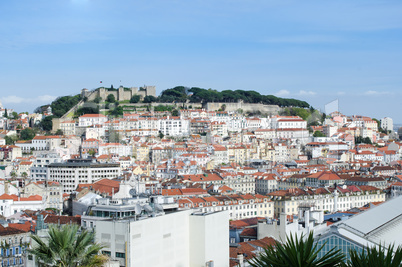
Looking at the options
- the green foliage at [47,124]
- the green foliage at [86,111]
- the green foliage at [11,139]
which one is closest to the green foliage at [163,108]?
the green foliage at [86,111]

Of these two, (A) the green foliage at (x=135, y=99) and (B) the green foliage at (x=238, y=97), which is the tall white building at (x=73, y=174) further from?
(B) the green foliage at (x=238, y=97)

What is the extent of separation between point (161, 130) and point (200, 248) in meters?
63.9

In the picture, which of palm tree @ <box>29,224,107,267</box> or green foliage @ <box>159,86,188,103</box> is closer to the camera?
palm tree @ <box>29,224,107,267</box>

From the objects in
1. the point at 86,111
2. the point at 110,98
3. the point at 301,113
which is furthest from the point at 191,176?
the point at 301,113

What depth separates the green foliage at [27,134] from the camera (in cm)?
7244

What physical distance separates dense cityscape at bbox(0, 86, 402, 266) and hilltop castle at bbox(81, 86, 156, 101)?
0.20 m

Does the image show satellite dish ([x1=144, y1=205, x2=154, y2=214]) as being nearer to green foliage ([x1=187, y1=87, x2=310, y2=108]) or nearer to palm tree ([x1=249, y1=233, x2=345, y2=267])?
palm tree ([x1=249, y1=233, x2=345, y2=267])

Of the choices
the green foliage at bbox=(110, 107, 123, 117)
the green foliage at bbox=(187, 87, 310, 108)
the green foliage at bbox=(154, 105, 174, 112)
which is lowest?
the green foliage at bbox=(110, 107, 123, 117)

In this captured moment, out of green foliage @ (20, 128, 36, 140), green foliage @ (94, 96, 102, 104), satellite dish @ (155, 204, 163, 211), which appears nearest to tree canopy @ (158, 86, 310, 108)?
green foliage @ (94, 96, 102, 104)

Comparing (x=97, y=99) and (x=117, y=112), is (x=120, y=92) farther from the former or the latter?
(x=117, y=112)

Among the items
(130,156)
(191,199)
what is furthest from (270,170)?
(191,199)

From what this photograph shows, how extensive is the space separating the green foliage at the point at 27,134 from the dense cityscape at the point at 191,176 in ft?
0.38

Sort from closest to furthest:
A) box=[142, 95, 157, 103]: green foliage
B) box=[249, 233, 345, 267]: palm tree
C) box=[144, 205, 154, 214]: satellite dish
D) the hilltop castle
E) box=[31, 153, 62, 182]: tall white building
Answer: box=[249, 233, 345, 267]: palm tree < box=[144, 205, 154, 214]: satellite dish < box=[31, 153, 62, 182]: tall white building < the hilltop castle < box=[142, 95, 157, 103]: green foliage

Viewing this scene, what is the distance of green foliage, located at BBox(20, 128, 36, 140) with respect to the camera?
238 feet
